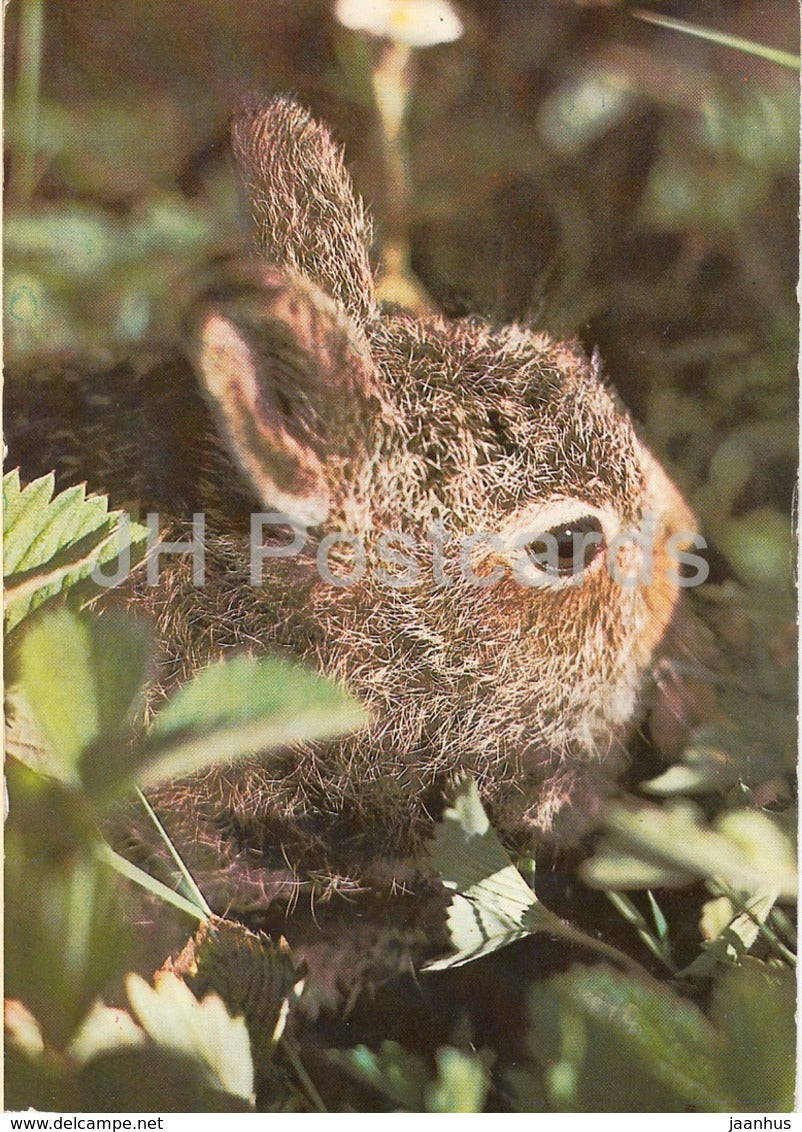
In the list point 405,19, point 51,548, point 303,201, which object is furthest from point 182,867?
point 405,19

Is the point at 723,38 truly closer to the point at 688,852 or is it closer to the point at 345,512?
the point at 345,512

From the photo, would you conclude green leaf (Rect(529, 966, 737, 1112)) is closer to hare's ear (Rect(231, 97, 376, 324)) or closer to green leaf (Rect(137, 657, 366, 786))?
green leaf (Rect(137, 657, 366, 786))

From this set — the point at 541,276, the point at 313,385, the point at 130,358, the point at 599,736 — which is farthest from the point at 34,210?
the point at 599,736

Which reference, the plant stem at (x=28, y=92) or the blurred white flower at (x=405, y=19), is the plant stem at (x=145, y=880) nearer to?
the plant stem at (x=28, y=92)

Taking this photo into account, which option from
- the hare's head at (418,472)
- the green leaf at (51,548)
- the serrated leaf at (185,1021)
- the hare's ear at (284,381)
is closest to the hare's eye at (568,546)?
the hare's head at (418,472)

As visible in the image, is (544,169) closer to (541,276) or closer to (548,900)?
(541,276)
